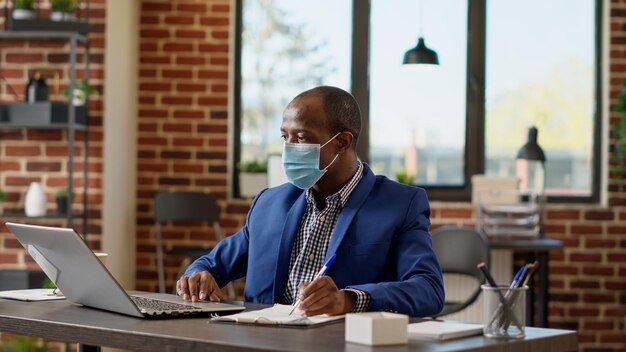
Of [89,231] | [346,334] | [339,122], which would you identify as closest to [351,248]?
[339,122]

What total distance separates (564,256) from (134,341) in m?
3.99

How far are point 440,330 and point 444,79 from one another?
389 centimetres

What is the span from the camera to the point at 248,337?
1.80 metres

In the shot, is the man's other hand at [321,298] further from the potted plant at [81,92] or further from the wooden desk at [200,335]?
the potted plant at [81,92]

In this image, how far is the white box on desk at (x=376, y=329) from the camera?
68.3 inches

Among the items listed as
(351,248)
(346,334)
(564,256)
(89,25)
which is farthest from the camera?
(564,256)

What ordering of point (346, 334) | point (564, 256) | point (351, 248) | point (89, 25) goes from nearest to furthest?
1. point (346, 334)
2. point (351, 248)
3. point (89, 25)
4. point (564, 256)

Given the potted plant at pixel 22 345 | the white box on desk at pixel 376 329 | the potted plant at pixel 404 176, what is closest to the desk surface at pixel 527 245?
the potted plant at pixel 404 176

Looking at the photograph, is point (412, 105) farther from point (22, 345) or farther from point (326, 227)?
point (326, 227)

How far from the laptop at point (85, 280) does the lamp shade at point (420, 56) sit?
2801 mm

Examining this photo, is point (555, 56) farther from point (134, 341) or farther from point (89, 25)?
Result: point (134, 341)

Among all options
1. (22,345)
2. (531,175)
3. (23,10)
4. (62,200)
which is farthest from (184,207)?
(531,175)

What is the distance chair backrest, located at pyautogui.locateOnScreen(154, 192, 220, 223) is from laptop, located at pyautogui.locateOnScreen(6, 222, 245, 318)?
298 cm

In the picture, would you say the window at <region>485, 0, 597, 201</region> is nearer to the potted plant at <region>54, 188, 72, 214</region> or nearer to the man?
the potted plant at <region>54, 188, 72, 214</region>
